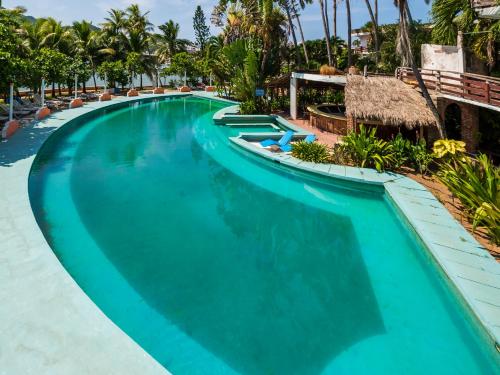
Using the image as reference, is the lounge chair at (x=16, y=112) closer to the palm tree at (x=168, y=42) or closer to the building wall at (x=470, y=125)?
the building wall at (x=470, y=125)

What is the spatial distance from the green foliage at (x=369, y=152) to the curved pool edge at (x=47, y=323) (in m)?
10.0

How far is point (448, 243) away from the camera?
709 centimetres

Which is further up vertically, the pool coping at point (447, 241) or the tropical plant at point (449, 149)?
the tropical plant at point (449, 149)

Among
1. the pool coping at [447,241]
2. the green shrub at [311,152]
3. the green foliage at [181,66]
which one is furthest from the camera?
the green foliage at [181,66]

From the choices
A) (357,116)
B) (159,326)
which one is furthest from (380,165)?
(159,326)

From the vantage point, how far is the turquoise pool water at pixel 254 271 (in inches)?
189

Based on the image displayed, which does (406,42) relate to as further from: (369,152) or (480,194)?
(480,194)

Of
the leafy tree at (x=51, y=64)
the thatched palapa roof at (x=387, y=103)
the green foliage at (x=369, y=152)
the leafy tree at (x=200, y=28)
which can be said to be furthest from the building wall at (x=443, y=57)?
the leafy tree at (x=200, y=28)

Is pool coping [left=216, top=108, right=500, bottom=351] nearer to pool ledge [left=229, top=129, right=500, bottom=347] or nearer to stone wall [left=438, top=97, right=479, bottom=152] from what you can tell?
pool ledge [left=229, top=129, right=500, bottom=347]

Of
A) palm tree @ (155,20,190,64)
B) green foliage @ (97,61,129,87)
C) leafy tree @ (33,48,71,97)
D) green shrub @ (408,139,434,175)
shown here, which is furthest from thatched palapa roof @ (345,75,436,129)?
palm tree @ (155,20,190,64)

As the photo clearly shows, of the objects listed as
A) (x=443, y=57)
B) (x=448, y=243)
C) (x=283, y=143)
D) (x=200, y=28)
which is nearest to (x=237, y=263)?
(x=448, y=243)

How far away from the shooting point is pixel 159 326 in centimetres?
519

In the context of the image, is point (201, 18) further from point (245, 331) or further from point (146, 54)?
point (245, 331)

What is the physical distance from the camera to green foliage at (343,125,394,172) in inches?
473
